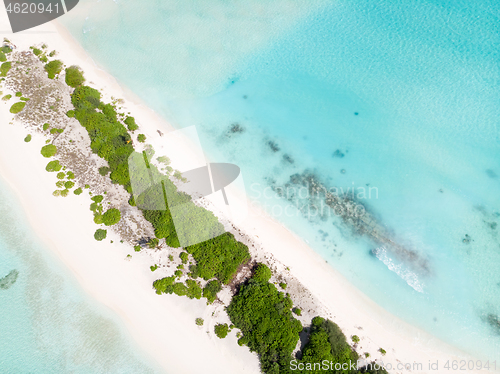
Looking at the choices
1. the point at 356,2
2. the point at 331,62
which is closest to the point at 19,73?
the point at 331,62

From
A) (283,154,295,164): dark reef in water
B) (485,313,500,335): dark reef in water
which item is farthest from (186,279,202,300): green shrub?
(485,313,500,335): dark reef in water

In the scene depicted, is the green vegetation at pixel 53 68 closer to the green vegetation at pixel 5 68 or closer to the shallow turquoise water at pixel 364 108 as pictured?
the green vegetation at pixel 5 68

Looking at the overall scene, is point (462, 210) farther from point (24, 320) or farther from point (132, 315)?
point (24, 320)

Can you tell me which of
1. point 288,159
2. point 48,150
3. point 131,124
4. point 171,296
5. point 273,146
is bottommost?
point 171,296

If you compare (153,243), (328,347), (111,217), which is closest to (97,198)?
(111,217)

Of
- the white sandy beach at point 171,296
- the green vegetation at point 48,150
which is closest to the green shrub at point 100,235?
the white sandy beach at point 171,296

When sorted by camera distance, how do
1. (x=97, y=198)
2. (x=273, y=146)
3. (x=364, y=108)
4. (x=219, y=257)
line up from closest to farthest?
(x=219, y=257), (x=97, y=198), (x=273, y=146), (x=364, y=108)

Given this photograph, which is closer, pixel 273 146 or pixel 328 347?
pixel 328 347

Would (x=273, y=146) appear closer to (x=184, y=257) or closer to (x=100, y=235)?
(x=184, y=257)
